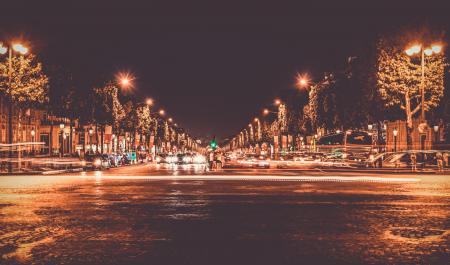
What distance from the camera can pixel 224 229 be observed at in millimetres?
11422

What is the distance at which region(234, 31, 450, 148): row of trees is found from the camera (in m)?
44.8

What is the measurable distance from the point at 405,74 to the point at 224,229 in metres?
36.5

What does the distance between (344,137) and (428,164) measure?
98.8 feet

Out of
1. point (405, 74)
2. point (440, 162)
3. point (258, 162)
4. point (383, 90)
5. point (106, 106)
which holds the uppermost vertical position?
point (405, 74)

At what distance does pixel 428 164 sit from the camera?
43938 millimetres

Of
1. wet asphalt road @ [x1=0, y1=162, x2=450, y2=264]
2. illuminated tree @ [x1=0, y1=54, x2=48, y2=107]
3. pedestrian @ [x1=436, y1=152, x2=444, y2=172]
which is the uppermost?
illuminated tree @ [x1=0, y1=54, x2=48, y2=107]

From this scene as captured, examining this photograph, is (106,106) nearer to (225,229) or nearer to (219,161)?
(219,161)

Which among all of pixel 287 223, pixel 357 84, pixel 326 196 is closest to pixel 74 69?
pixel 357 84

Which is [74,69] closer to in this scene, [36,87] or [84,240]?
[36,87]

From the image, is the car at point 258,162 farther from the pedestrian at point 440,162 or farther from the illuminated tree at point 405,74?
the pedestrian at point 440,162

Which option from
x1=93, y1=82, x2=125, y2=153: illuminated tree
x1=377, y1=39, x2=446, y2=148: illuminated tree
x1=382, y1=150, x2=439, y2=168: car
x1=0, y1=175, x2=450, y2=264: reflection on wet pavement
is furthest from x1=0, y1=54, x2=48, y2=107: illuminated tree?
x1=377, y1=39, x2=446, y2=148: illuminated tree

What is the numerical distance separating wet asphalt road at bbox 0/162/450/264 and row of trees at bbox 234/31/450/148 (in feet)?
91.3

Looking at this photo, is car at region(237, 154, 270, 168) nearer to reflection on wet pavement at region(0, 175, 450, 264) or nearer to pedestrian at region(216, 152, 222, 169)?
pedestrian at region(216, 152, 222, 169)

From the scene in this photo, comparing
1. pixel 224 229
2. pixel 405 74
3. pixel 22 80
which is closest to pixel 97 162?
pixel 22 80
